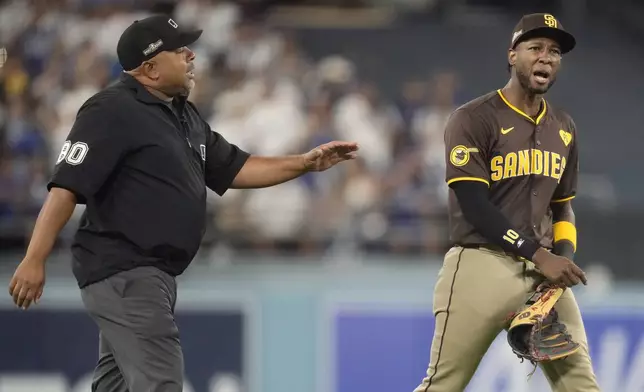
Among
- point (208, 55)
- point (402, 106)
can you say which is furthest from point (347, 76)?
point (208, 55)

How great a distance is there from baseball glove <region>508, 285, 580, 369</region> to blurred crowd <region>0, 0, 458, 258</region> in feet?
12.0

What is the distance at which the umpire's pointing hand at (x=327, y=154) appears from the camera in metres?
5.42

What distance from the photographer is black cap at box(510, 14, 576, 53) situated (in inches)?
200

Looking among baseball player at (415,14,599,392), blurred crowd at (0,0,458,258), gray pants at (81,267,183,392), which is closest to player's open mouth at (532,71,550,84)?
baseball player at (415,14,599,392)

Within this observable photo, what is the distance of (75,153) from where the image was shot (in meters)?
4.75

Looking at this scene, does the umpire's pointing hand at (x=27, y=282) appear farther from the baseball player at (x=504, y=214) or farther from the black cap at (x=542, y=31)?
the black cap at (x=542, y=31)

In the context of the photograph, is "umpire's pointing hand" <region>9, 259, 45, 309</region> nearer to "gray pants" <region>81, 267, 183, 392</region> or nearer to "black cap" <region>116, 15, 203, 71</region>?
"gray pants" <region>81, 267, 183, 392</region>

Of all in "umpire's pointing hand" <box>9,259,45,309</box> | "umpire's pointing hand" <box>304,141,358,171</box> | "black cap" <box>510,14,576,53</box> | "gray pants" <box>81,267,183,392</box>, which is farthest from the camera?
"umpire's pointing hand" <box>304,141,358,171</box>

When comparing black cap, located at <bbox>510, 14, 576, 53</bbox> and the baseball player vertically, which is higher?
black cap, located at <bbox>510, 14, 576, 53</bbox>

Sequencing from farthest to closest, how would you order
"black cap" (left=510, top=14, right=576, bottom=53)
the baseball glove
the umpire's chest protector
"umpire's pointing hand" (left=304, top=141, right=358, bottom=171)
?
"umpire's pointing hand" (left=304, top=141, right=358, bottom=171) → "black cap" (left=510, top=14, right=576, bottom=53) → the baseball glove → the umpire's chest protector

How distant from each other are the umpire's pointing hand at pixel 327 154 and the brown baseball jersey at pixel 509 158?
0.48 meters

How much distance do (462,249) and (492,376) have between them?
3.31 m

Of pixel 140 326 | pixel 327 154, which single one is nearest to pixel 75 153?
pixel 140 326

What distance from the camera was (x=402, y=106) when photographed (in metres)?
11.3
